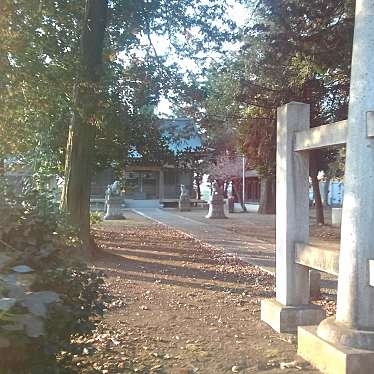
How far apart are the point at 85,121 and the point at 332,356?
719 cm

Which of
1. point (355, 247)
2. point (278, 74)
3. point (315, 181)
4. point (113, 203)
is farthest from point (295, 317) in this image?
point (113, 203)

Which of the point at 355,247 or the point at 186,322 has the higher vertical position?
the point at 355,247

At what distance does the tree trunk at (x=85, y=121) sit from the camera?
32.5 feet

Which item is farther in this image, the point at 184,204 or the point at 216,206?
the point at 184,204

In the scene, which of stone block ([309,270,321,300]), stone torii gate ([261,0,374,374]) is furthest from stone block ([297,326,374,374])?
stone block ([309,270,321,300])

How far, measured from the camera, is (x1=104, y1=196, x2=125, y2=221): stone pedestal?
2630 centimetres

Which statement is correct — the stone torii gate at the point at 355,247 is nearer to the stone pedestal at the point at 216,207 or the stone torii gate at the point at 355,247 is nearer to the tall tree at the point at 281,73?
the tall tree at the point at 281,73

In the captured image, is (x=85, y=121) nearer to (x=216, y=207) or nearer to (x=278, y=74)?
(x=278, y=74)

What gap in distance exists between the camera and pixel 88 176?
35.8 ft

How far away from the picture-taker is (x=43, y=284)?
3.52 meters

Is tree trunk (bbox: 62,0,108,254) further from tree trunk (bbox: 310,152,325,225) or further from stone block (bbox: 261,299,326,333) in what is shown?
tree trunk (bbox: 310,152,325,225)

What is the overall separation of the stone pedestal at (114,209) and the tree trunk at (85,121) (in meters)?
15.2

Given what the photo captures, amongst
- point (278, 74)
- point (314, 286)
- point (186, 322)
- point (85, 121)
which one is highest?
point (278, 74)

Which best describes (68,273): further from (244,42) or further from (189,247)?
(244,42)
